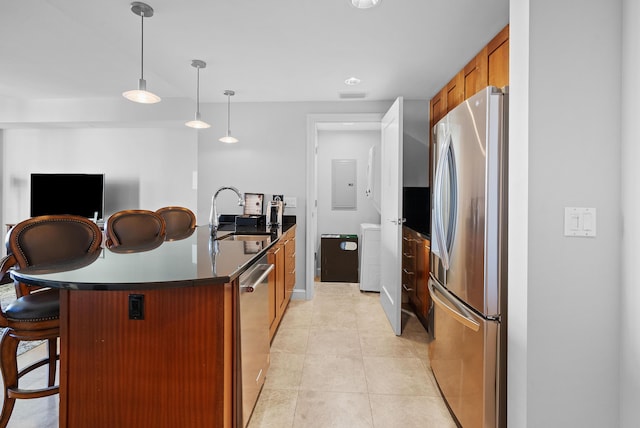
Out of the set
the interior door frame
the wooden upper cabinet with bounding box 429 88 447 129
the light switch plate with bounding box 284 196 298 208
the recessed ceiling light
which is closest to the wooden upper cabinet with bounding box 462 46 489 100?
the wooden upper cabinet with bounding box 429 88 447 129

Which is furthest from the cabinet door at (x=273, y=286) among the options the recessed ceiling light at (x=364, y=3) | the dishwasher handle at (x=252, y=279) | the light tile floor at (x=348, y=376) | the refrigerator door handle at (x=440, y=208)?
the recessed ceiling light at (x=364, y=3)

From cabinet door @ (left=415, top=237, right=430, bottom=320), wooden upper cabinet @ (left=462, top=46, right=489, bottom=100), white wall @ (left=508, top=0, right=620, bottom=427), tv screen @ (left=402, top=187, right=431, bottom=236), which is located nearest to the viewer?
white wall @ (left=508, top=0, right=620, bottom=427)

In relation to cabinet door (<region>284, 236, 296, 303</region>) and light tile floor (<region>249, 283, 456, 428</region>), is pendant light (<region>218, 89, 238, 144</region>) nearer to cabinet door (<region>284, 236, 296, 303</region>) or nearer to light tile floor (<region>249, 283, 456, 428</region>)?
cabinet door (<region>284, 236, 296, 303</region>)

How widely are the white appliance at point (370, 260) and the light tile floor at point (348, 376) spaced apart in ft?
2.36

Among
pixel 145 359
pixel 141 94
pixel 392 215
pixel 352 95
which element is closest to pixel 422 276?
pixel 392 215

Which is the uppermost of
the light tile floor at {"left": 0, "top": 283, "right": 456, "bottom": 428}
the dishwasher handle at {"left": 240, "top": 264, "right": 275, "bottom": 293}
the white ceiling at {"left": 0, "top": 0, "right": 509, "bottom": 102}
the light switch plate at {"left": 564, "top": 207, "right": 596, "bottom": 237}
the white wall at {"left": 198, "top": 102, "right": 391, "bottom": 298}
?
the white ceiling at {"left": 0, "top": 0, "right": 509, "bottom": 102}

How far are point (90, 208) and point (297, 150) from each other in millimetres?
3162

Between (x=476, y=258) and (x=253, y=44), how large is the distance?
2.08 meters

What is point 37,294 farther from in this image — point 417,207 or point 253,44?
point 417,207

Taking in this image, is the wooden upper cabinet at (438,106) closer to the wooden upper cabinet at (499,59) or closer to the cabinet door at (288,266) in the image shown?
the wooden upper cabinet at (499,59)

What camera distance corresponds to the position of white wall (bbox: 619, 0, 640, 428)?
3.64 ft

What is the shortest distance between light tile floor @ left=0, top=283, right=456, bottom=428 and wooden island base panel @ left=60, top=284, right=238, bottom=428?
655 millimetres

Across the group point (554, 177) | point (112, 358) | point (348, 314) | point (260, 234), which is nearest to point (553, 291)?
point (554, 177)

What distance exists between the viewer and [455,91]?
9.26 feet
